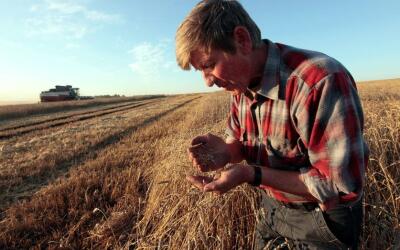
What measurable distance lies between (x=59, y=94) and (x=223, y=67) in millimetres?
52439

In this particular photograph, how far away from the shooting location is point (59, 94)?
167ft

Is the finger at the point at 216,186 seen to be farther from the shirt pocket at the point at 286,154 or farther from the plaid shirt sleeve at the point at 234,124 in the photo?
the plaid shirt sleeve at the point at 234,124

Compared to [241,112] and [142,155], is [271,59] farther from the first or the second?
[142,155]

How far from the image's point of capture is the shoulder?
1.68 m

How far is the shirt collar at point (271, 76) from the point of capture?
6.26 ft

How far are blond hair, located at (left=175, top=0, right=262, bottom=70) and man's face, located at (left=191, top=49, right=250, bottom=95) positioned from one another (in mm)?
37

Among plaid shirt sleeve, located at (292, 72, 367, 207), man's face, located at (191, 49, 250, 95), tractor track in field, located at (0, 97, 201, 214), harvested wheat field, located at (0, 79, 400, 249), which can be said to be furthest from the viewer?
tractor track in field, located at (0, 97, 201, 214)

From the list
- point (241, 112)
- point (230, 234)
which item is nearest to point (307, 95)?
point (241, 112)

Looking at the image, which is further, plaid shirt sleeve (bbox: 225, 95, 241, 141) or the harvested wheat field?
the harvested wheat field

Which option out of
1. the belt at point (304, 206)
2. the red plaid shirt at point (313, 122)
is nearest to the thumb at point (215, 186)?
the red plaid shirt at point (313, 122)

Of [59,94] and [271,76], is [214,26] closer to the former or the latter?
[271,76]

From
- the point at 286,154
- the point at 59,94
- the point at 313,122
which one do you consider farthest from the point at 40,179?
the point at 59,94

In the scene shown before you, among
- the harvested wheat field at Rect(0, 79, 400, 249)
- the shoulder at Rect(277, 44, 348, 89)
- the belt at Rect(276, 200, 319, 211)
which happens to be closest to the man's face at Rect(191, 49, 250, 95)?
the shoulder at Rect(277, 44, 348, 89)

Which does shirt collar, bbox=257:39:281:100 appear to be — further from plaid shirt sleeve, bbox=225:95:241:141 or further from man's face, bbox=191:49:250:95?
plaid shirt sleeve, bbox=225:95:241:141
